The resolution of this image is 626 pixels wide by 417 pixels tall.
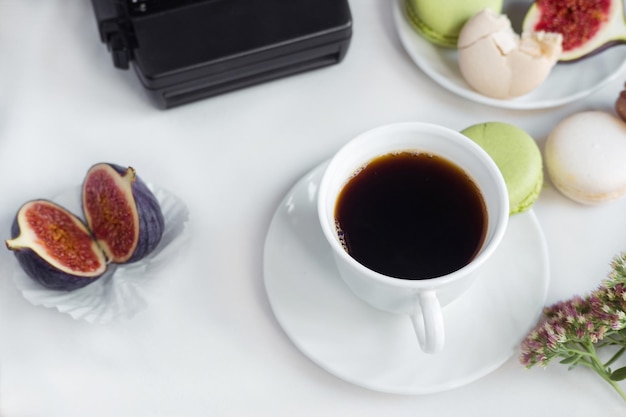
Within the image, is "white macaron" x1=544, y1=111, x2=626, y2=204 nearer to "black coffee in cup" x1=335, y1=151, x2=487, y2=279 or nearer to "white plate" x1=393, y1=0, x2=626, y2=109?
"white plate" x1=393, y1=0, x2=626, y2=109

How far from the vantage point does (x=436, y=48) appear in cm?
127

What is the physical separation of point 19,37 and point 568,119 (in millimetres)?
889

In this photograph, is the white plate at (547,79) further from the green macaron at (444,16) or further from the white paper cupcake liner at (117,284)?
the white paper cupcake liner at (117,284)

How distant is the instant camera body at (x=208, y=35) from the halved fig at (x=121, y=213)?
0.53 ft

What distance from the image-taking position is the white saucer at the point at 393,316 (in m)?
1.02

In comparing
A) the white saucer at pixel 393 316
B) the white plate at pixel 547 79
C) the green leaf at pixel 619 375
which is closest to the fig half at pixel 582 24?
the white plate at pixel 547 79

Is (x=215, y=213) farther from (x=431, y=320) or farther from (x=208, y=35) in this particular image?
(x=431, y=320)

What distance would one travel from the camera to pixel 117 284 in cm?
111

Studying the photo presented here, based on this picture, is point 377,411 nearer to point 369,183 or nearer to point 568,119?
point 369,183

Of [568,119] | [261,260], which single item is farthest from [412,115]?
[261,260]

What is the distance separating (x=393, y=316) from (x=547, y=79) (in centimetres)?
47

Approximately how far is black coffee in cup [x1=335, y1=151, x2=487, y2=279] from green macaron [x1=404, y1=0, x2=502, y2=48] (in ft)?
1.01

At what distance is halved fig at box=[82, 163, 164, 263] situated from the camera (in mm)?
1085

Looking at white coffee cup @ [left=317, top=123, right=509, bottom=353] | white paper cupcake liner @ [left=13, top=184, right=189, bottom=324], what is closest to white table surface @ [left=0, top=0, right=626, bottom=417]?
white paper cupcake liner @ [left=13, top=184, right=189, bottom=324]
